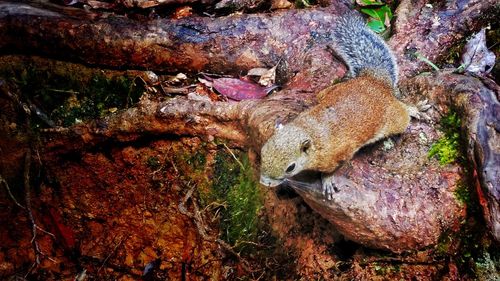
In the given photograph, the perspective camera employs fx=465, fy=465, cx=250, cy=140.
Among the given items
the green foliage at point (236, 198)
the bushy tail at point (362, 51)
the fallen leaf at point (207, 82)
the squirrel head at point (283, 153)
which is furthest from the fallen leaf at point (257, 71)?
the squirrel head at point (283, 153)

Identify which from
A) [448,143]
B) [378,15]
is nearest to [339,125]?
[448,143]

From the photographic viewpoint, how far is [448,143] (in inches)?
118

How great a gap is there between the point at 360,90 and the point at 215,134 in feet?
3.73

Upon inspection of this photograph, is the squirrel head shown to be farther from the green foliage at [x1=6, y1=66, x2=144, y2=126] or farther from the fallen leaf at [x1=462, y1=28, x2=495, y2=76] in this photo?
the green foliage at [x1=6, y1=66, x2=144, y2=126]

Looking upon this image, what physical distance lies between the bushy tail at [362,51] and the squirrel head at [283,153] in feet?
3.11

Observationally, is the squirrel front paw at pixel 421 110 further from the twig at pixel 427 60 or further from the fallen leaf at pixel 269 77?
the fallen leaf at pixel 269 77

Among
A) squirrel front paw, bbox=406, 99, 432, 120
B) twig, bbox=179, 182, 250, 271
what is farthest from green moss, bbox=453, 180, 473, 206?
twig, bbox=179, 182, 250, 271

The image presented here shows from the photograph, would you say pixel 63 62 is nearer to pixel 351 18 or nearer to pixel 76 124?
pixel 76 124

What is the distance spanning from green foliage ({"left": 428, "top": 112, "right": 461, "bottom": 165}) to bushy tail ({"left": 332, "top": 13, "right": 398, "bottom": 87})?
63 centimetres

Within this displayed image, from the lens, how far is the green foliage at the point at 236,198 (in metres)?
3.62

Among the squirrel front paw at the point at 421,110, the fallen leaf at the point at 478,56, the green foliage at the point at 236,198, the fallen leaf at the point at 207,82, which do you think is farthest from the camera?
the fallen leaf at the point at 207,82

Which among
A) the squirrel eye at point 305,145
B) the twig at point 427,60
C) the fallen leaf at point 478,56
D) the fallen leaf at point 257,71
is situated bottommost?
the squirrel eye at point 305,145

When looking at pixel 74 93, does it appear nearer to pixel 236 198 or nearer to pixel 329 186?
pixel 236 198

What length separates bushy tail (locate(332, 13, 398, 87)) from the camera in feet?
11.8
